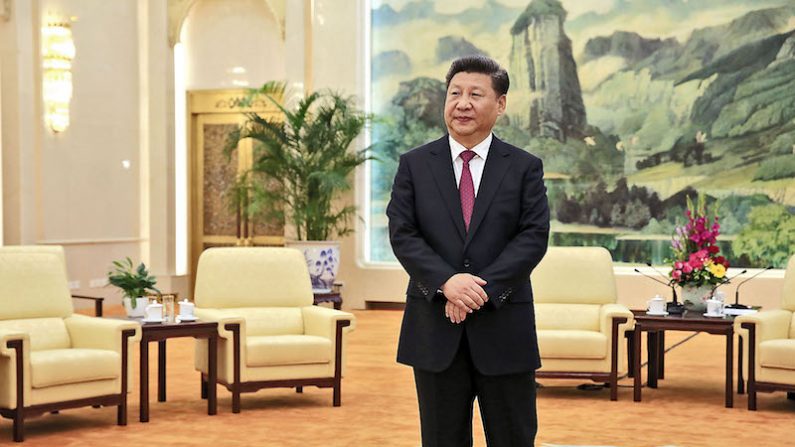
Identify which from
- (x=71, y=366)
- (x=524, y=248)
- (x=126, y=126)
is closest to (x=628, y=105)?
(x=126, y=126)

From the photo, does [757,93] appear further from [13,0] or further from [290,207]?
[13,0]

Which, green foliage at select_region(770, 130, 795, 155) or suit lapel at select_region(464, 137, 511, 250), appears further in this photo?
green foliage at select_region(770, 130, 795, 155)

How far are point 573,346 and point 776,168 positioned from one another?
215 inches

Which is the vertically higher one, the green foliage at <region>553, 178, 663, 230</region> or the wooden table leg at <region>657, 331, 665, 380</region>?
the green foliage at <region>553, 178, 663, 230</region>

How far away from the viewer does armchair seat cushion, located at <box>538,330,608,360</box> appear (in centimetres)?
749

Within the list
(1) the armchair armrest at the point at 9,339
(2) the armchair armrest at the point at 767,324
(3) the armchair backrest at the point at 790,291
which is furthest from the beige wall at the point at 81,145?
(3) the armchair backrest at the point at 790,291

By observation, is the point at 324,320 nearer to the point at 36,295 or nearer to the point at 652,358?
the point at 36,295

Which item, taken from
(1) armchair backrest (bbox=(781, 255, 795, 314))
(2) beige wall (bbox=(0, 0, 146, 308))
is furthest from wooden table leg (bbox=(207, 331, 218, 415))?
(2) beige wall (bbox=(0, 0, 146, 308))

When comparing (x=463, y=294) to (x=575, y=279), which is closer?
(x=463, y=294)

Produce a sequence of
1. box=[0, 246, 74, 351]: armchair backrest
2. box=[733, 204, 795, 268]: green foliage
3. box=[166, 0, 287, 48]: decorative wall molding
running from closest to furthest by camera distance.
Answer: box=[0, 246, 74, 351]: armchair backrest → box=[733, 204, 795, 268]: green foliage → box=[166, 0, 287, 48]: decorative wall molding

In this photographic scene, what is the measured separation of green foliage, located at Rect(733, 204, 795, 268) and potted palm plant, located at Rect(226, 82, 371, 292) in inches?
172

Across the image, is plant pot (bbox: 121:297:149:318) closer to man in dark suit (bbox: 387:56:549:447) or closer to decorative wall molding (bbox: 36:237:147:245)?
man in dark suit (bbox: 387:56:549:447)

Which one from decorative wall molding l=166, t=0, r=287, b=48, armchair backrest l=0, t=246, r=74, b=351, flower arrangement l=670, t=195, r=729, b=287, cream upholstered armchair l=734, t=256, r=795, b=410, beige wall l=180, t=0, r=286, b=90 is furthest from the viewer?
decorative wall molding l=166, t=0, r=287, b=48

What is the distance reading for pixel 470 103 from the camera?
123 inches
